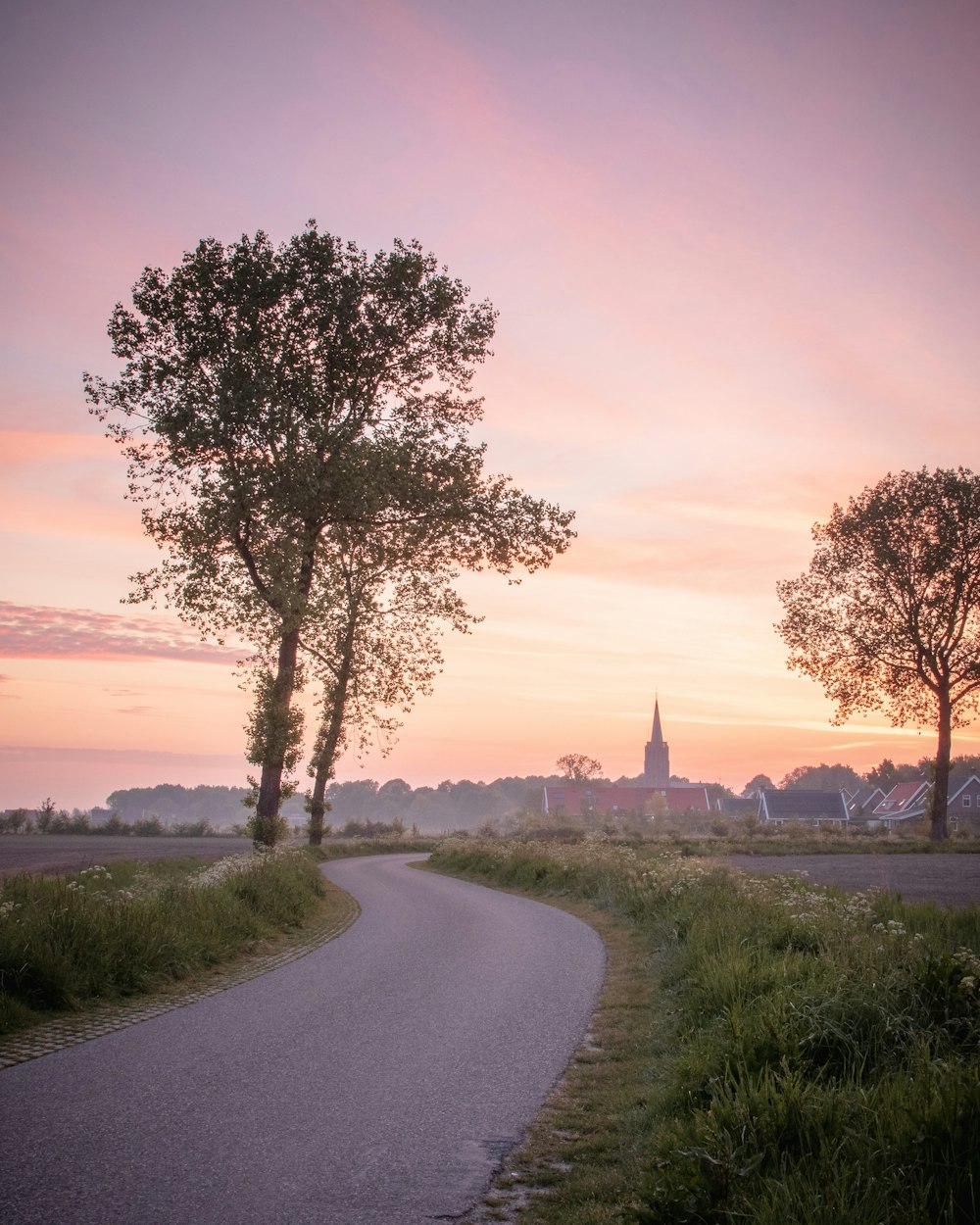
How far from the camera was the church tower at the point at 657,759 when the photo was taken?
171 meters


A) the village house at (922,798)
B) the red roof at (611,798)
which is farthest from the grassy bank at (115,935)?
the red roof at (611,798)

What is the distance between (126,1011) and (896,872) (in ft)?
73.8

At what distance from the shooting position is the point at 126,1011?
834 centimetres

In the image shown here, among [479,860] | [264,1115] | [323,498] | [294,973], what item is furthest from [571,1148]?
[479,860]

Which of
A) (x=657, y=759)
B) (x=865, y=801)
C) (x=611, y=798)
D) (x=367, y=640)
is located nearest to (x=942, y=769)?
(x=367, y=640)

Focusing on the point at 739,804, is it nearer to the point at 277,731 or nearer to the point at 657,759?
the point at 657,759

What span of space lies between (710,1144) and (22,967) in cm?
711

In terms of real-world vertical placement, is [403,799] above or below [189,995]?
below

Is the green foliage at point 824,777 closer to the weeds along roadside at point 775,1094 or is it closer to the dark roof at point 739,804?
the dark roof at point 739,804

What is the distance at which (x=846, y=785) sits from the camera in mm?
162000

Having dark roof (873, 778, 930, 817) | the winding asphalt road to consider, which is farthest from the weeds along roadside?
dark roof (873, 778, 930, 817)

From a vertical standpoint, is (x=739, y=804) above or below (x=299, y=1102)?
below

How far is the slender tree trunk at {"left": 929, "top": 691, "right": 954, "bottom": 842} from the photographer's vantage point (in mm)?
36625

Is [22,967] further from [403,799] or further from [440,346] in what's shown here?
[403,799]
